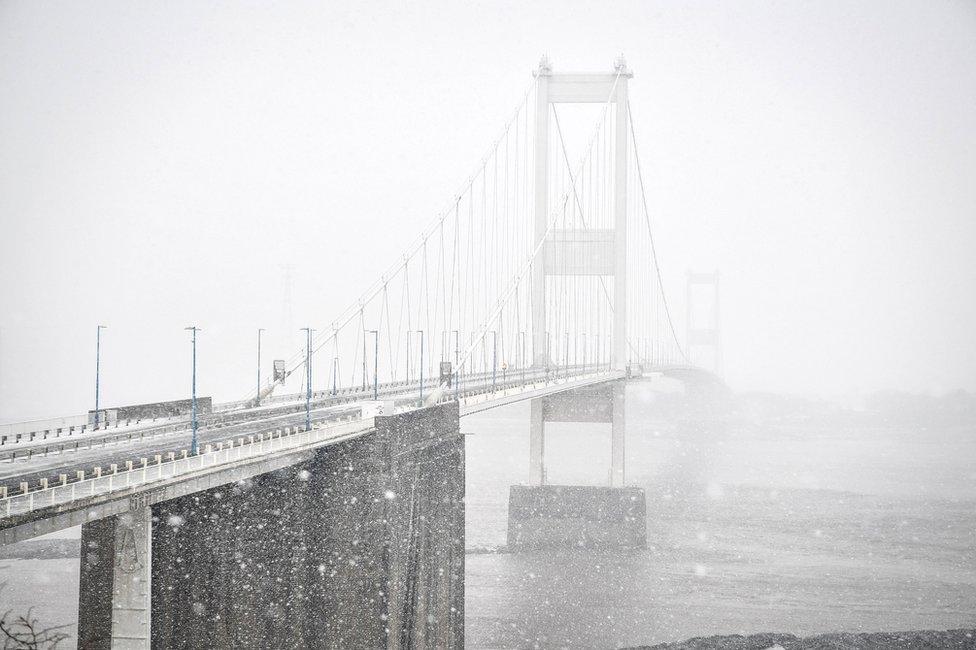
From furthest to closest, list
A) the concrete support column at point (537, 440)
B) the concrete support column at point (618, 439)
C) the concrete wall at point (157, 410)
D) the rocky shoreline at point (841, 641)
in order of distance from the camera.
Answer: the concrete support column at point (618, 439), the concrete support column at point (537, 440), the concrete wall at point (157, 410), the rocky shoreline at point (841, 641)

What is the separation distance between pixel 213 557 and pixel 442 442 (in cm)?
584

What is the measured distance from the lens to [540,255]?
5316 cm

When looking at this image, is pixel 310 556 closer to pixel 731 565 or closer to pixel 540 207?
pixel 731 565

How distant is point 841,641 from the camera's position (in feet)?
81.8

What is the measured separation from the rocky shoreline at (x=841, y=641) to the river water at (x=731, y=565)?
2.59 m

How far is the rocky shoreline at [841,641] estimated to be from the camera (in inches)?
962

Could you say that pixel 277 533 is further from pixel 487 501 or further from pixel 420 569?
pixel 487 501

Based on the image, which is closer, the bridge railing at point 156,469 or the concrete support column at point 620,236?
the bridge railing at point 156,469

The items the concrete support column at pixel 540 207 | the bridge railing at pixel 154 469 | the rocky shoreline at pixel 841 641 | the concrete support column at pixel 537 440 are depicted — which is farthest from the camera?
the concrete support column at pixel 540 207

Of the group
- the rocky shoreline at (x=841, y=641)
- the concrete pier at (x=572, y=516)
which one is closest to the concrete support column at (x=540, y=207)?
the concrete pier at (x=572, y=516)

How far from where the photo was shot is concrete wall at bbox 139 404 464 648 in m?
19.6

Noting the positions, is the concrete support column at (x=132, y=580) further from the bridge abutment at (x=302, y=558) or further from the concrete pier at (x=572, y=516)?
the concrete pier at (x=572, y=516)

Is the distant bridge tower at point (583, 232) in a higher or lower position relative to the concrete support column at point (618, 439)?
higher

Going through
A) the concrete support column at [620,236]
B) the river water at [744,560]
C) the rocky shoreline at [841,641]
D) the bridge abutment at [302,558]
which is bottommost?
the river water at [744,560]
